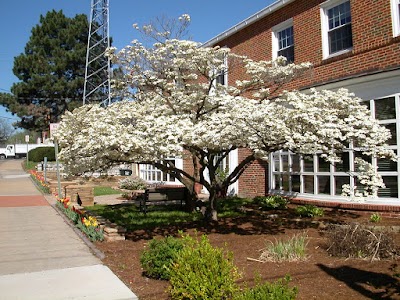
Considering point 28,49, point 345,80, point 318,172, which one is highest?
point 28,49

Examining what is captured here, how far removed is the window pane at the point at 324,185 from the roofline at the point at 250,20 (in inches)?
220

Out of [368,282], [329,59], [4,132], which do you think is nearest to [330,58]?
[329,59]

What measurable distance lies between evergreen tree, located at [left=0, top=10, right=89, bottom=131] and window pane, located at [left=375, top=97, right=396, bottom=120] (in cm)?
3651

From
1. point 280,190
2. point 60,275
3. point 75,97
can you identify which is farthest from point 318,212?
point 75,97

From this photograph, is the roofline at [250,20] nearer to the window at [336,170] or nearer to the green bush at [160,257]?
the window at [336,170]

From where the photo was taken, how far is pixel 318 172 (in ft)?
36.8

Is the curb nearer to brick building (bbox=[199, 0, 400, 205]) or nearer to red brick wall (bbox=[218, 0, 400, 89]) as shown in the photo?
brick building (bbox=[199, 0, 400, 205])

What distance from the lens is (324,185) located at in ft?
36.4

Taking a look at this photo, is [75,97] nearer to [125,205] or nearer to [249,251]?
[125,205]

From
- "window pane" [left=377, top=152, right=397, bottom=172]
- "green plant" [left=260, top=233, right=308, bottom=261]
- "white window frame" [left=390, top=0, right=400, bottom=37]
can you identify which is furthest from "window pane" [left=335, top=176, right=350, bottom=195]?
"green plant" [left=260, top=233, right=308, bottom=261]

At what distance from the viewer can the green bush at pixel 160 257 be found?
5355 mm

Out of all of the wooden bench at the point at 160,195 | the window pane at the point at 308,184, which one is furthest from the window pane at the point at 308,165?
the wooden bench at the point at 160,195

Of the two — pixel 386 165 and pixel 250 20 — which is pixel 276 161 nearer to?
pixel 386 165

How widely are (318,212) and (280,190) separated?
8.62 ft
